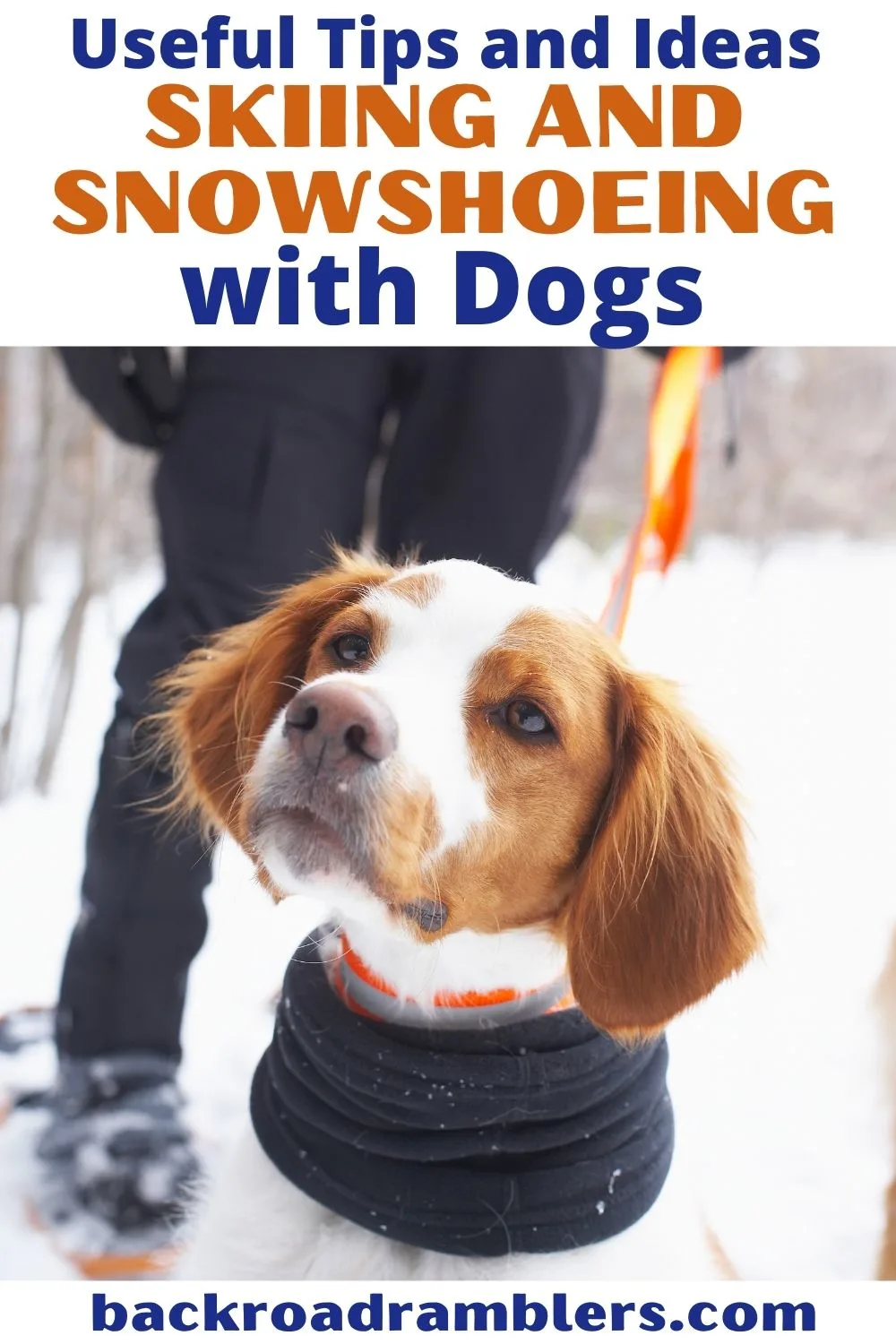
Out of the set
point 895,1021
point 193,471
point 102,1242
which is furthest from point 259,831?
point 895,1021

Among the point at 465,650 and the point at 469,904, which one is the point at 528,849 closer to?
the point at 469,904

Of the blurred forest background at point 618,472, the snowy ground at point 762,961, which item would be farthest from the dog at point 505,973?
the blurred forest background at point 618,472

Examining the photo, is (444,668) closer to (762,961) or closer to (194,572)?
(762,961)

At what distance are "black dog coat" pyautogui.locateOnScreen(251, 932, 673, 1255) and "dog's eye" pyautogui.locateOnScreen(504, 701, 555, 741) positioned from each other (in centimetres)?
36

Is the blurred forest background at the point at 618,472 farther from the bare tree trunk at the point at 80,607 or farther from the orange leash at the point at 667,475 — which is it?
the orange leash at the point at 667,475

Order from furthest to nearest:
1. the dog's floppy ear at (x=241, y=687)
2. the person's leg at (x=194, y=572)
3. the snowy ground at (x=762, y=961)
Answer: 1. the snowy ground at (x=762, y=961)
2. the person's leg at (x=194, y=572)
3. the dog's floppy ear at (x=241, y=687)

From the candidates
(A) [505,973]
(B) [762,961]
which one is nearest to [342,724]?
(A) [505,973]

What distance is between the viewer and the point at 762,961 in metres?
1.40

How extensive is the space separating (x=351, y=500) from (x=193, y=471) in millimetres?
274

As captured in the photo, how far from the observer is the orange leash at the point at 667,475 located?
5.39ft

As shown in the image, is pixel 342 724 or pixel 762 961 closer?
pixel 342 724

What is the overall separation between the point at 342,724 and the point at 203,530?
0.86 m

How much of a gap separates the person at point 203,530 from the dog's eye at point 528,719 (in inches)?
26.4

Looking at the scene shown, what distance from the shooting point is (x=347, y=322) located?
187 cm
